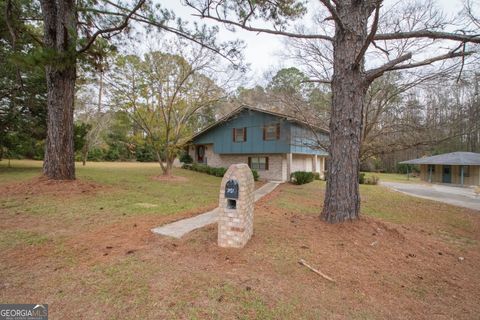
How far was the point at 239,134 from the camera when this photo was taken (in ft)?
58.4

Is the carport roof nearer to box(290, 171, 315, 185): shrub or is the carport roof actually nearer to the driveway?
the driveway

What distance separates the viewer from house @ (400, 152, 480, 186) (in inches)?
731

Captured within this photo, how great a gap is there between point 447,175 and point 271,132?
18714 millimetres

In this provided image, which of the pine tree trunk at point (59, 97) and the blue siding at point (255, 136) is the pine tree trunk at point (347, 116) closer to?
the pine tree trunk at point (59, 97)

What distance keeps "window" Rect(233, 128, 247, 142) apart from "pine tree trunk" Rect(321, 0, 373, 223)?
12798 mm

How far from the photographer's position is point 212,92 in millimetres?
13289

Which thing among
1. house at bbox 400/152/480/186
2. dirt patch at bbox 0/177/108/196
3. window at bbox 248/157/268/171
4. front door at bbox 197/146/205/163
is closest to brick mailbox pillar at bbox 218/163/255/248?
dirt patch at bbox 0/177/108/196

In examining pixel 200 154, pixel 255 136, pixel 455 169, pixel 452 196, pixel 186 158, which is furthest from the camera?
pixel 186 158

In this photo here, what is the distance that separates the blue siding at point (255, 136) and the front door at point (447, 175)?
14606 mm

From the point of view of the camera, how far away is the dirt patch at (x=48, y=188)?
7.07 metres

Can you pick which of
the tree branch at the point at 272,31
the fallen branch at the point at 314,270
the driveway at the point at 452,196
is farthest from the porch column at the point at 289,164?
the fallen branch at the point at 314,270

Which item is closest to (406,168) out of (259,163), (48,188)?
(259,163)

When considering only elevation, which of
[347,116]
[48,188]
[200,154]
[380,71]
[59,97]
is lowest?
[48,188]

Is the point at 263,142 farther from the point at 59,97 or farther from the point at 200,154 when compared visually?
the point at 59,97
